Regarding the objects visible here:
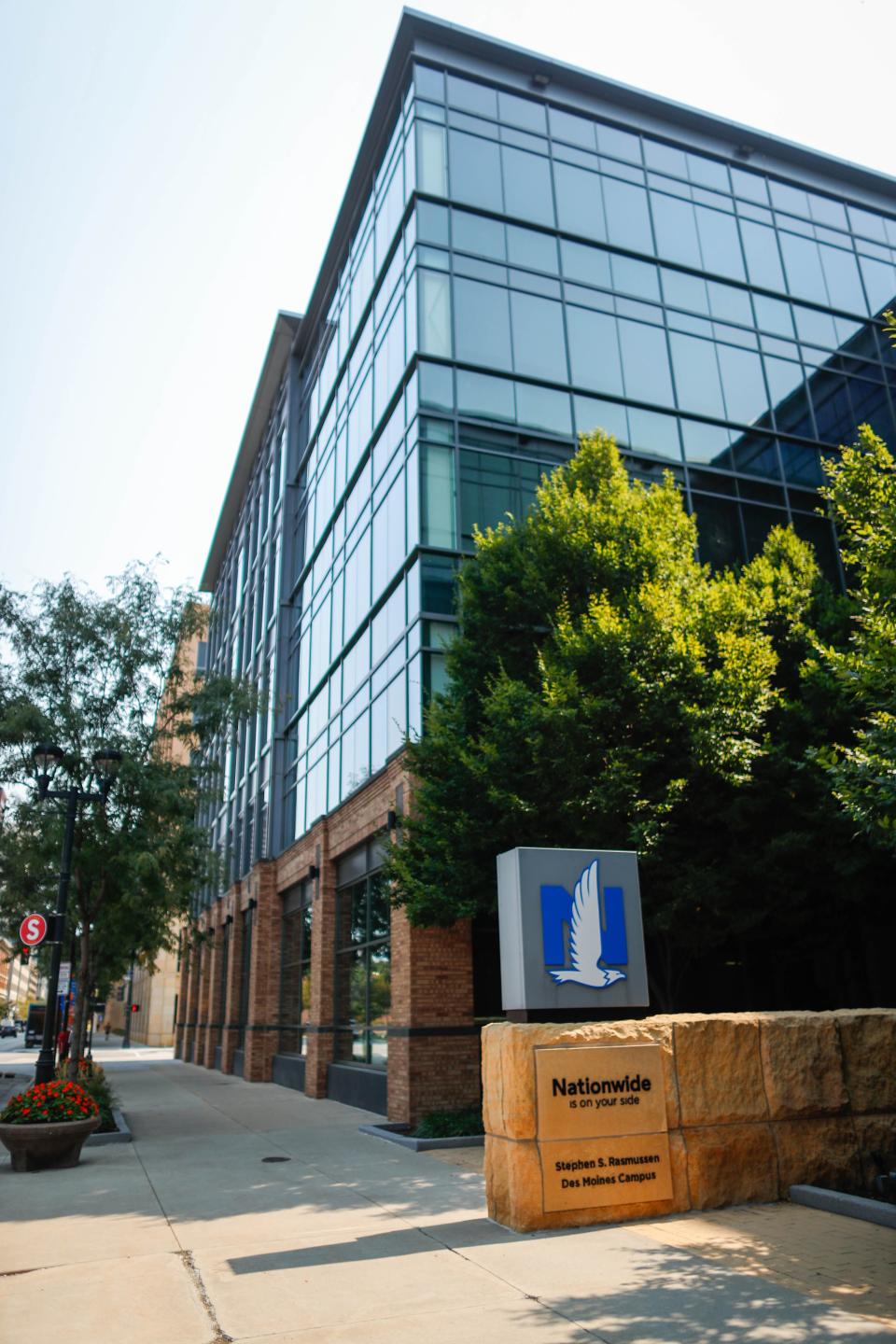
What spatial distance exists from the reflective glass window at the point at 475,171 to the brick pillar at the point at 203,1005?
30.4 metres

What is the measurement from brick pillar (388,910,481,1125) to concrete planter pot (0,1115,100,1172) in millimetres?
5199

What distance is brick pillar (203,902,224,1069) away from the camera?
127ft

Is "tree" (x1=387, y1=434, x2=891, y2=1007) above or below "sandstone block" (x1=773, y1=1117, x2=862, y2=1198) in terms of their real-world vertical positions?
above

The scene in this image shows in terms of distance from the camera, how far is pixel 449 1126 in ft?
47.7

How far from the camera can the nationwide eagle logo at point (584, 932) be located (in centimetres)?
918

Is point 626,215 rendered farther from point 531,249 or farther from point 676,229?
point 531,249

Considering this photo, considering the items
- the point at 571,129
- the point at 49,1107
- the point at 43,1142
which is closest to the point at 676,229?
the point at 571,129

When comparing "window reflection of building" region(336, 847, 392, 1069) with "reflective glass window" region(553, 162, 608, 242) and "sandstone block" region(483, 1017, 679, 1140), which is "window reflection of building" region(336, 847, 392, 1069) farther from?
"reflective glass window" region(553, 162, 608, 242)

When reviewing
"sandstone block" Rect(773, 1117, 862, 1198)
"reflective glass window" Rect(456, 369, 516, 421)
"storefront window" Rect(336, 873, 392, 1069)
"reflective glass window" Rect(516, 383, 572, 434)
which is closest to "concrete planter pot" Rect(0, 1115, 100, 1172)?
"storefront window" Rect(336, 873, 392, 1069)

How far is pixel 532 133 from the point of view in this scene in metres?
24.3

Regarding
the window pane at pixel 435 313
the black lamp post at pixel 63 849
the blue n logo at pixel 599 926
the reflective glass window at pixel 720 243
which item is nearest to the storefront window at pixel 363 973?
the black lamp post at pixel 63 849

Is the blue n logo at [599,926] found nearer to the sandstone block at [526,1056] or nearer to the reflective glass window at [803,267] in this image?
the sandstone block at [526,1056]

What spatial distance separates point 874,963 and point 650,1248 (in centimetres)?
1205

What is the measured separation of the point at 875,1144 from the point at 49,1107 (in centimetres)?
1009
